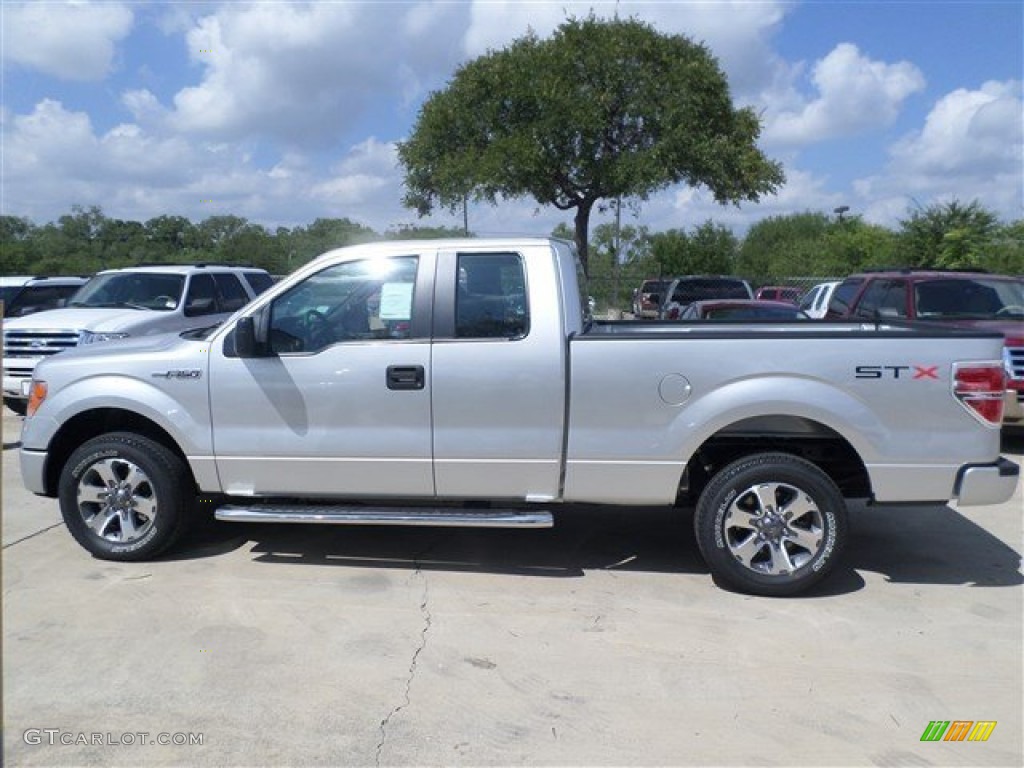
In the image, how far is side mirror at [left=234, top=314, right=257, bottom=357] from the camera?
532 centimetres

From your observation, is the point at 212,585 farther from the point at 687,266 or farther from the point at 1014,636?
the point at 687,266

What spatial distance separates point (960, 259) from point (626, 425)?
25.1 metres

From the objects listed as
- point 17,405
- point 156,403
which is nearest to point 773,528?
point 156,403

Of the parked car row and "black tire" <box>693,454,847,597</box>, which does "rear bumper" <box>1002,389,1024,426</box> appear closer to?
the parked car row

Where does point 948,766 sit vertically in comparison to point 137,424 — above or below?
below

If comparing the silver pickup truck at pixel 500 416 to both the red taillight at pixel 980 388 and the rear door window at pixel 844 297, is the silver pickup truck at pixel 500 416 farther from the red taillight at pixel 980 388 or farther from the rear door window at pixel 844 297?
the rear door window at pixel 844 297

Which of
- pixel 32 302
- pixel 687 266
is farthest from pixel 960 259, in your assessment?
pixel 32 302

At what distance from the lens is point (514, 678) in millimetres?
4223

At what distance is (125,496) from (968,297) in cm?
938

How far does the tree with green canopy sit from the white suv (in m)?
10.2

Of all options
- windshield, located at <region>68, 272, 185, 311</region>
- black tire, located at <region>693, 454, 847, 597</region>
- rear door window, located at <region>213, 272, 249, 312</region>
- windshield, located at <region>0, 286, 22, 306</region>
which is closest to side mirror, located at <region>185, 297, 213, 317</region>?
windshield, located at <region>68, 272, 185, 311</region>

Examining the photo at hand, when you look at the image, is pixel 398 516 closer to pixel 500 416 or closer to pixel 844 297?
pixel 500 416

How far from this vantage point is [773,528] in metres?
5.08

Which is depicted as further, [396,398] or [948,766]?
[396,398]
